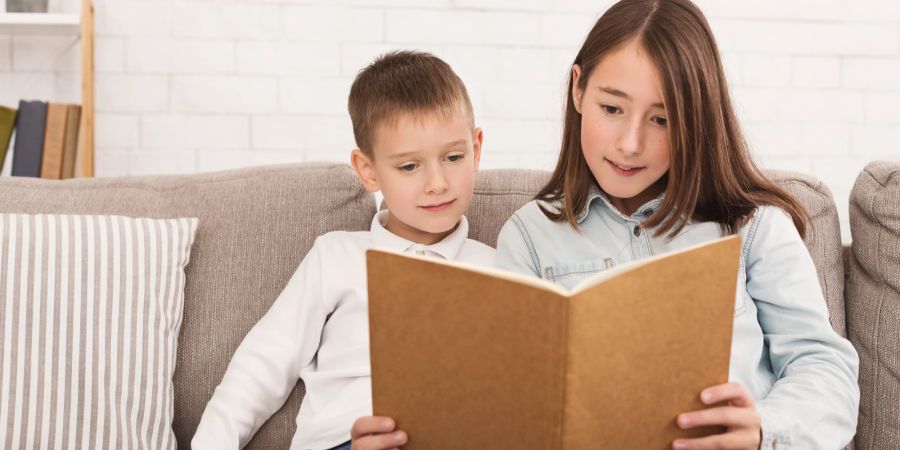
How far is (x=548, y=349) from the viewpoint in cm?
83

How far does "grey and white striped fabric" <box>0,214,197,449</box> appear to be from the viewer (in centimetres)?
142

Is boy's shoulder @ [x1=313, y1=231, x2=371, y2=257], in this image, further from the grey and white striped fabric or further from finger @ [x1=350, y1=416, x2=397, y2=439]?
finger @ [x1=350, y1=416, x2=397, y2=439]

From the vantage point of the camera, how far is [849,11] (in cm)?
282

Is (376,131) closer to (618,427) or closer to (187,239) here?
(187,239)

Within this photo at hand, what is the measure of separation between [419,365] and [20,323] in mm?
861

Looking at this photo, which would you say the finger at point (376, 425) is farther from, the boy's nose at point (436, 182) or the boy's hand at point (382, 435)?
the boy's nose at point (436, 182)

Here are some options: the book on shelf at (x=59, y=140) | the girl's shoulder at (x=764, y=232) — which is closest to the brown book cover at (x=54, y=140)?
the book on shelf at (x=59, y=140)

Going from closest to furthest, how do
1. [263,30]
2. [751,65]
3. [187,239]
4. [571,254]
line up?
[571,254] < [187,239] < [263,30] < [751,65]

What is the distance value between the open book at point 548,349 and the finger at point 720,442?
14 millimetres

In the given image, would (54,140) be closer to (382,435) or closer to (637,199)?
(637,199)

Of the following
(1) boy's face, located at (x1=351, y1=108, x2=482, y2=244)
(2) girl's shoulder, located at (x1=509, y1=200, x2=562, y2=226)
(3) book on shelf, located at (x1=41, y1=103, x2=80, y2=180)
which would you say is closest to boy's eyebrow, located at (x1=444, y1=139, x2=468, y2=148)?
(1) boy's face, located at (x1=351, y1=108, x2=482, y2=244)

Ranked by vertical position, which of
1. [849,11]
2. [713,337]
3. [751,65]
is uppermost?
Result: [849,11]

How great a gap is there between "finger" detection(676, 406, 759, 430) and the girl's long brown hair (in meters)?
0.42

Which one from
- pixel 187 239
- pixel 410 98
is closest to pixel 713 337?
pixel 410 98
